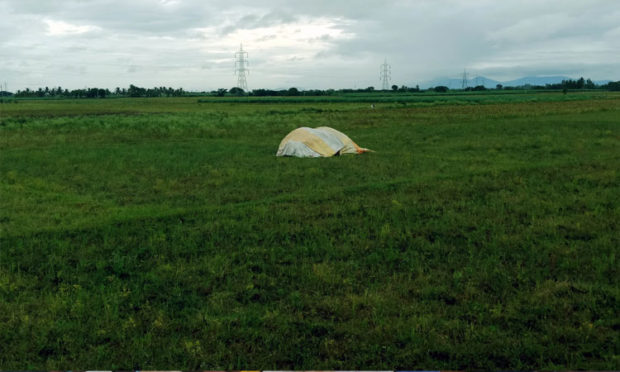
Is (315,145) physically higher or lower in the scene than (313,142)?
lower

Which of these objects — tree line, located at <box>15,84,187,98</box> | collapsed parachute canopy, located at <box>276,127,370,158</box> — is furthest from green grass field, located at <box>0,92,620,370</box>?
tree line, located at <box>15,84,187,98</box>

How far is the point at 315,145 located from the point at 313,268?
11.7m

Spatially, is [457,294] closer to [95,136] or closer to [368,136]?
[368,136]

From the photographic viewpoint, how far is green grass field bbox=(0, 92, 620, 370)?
4461 mm

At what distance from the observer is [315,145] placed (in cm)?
1784

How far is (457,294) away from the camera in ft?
18.3

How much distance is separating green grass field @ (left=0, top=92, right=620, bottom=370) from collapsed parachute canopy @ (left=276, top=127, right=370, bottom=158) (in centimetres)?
339

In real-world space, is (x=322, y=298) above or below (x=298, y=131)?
below

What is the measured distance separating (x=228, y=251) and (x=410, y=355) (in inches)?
147

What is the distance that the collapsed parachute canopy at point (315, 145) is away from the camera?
17.6 metres

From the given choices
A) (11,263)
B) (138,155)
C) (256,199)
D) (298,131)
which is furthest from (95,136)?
(11,263)

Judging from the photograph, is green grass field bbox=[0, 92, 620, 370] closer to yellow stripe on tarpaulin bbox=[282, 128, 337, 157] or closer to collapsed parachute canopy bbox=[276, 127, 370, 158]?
collapsed parachute canopy bbox=[276, 127, 370, 158]

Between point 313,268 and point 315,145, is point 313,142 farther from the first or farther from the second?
point 313,268

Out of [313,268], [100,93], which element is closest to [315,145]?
[313,268]
